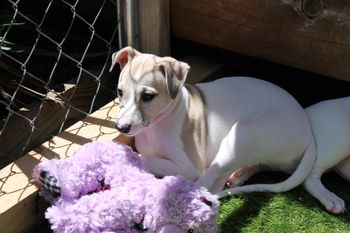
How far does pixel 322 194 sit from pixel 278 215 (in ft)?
0.83

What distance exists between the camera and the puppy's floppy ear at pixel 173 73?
265 cm

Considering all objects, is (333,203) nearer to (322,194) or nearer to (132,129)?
(322,194)

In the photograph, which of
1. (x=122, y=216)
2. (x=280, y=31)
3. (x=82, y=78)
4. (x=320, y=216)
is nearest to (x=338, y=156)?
(x=320, y=216)

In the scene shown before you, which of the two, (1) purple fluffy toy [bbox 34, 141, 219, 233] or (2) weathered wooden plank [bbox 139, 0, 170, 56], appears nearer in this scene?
(1) purple fluffy toy [bbox 34, 141, 219, 233]

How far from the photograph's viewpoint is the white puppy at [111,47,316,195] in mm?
2670

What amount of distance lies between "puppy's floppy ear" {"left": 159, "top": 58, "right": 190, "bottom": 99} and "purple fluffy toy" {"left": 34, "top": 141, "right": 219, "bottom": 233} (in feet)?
1.29

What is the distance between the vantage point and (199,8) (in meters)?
3.35

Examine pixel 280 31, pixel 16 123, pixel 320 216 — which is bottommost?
pixel 320 216

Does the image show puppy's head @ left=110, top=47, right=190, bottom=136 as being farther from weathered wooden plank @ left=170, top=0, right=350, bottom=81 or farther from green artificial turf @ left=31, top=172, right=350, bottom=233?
weathered wooden plank @ left=170, top=0, right=350, bottom=81

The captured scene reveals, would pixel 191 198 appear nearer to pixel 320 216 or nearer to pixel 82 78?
pixel 320 216

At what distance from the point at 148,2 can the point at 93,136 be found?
0.76m

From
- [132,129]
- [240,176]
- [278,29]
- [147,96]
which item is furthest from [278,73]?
[132,129]

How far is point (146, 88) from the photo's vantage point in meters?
2.62

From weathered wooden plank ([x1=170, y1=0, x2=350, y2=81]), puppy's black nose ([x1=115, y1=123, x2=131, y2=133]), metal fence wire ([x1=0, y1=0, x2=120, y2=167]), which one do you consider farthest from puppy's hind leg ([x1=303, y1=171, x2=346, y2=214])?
metal fence wire ([x1=0, y1=0, x2=120, y2=167])
